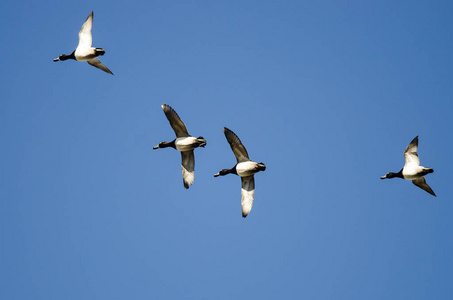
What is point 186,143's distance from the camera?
60.7m

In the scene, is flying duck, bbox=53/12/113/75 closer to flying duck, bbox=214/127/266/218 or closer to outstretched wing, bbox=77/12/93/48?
outstretched wing, bbox=77/12/93/48

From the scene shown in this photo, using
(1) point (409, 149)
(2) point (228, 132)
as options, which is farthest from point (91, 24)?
(1) point (409, 149)

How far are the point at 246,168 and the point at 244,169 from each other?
164 mm

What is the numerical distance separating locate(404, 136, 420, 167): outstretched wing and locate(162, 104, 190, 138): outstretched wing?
15497 millimetres

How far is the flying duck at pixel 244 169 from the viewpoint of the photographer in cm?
5941

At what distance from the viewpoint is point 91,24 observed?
2400 inches

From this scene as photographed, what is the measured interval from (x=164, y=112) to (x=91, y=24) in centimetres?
811

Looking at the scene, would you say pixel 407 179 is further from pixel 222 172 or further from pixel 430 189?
pixel 222 172

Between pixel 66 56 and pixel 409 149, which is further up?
pixel 66 56

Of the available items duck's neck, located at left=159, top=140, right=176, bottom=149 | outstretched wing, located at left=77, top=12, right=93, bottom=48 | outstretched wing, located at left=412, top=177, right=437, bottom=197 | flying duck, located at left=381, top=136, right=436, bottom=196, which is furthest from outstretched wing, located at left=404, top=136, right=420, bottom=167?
outstretched wing, located at left=77, top=12, right=93, bottom=48

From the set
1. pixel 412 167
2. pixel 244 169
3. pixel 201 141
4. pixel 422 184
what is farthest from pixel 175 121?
pixel 422 184

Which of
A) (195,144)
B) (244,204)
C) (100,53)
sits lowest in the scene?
(244,204)

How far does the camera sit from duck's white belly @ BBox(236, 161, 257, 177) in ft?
196

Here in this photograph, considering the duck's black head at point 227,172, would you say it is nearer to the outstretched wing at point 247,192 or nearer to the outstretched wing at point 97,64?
the outstretched wing at point 247,192
